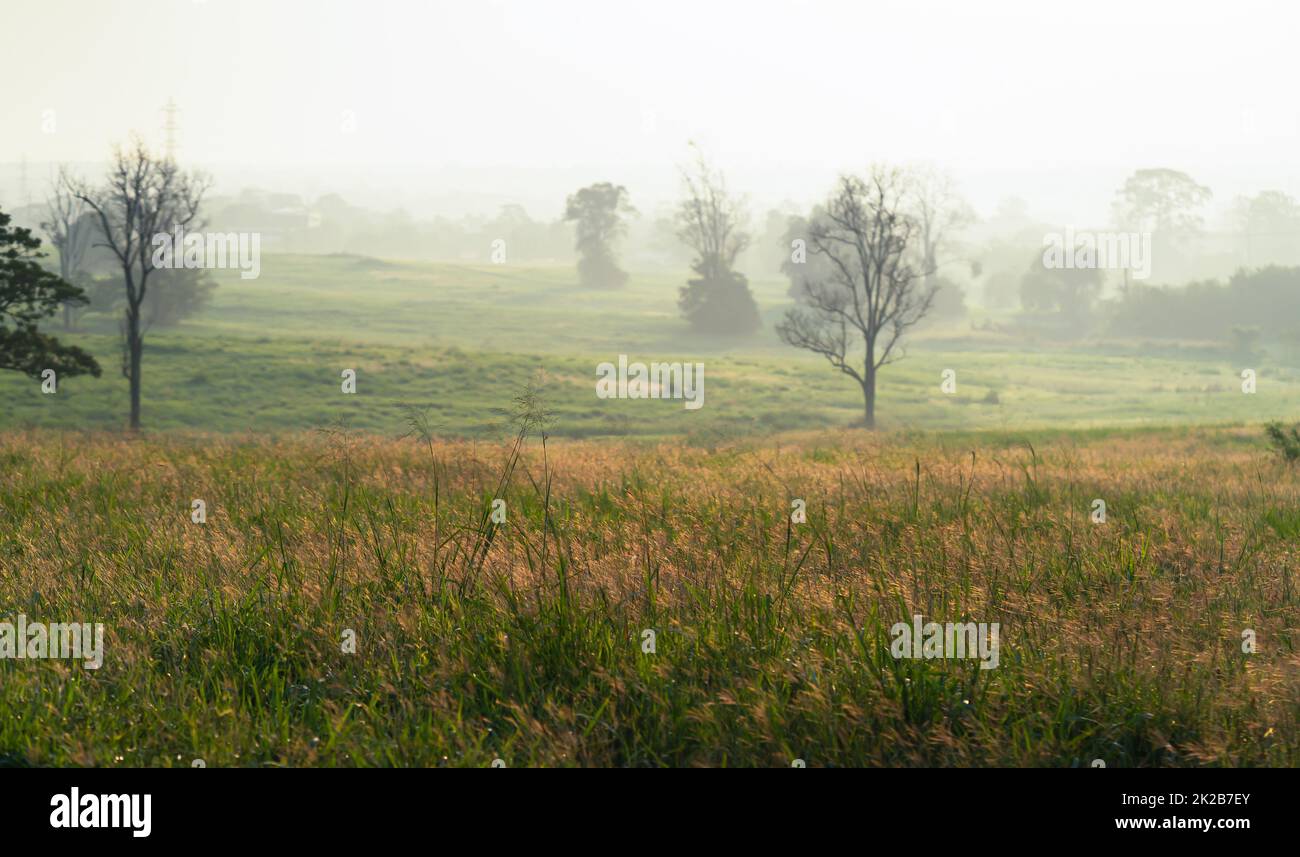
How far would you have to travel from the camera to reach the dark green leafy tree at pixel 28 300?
21123 mm

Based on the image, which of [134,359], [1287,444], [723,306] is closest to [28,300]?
[134,359]

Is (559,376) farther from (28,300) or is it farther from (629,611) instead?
(629,611)

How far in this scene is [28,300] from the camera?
70.4ft

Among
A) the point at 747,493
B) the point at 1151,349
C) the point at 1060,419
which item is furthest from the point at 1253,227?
the point at 747,493

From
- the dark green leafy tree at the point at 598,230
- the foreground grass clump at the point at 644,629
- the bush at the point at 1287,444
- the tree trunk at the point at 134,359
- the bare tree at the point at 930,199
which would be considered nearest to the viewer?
the foreground grass clump at the point at 644,629

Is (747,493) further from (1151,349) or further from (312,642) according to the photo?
(1151,349)

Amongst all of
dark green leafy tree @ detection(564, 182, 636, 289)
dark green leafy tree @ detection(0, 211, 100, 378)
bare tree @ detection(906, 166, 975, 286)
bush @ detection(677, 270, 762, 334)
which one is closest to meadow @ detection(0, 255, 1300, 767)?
dark green leafy tree @ detection(0, 211, 100, 378)

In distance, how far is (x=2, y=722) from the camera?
4.53 meters

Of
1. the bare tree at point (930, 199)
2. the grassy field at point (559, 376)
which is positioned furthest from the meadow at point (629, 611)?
the bare tree at point (930, 199)

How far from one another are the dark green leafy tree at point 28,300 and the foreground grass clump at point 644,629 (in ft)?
47.8

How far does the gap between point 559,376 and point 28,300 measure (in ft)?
112

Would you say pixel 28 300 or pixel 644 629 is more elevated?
pixel 28 300

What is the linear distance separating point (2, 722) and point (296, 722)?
130cm

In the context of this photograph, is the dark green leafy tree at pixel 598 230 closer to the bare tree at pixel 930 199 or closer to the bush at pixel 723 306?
the bush at pixel 723 306
